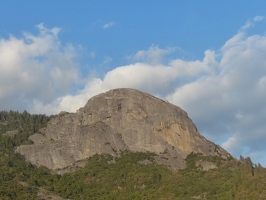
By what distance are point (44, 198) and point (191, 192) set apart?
46597 millimetres

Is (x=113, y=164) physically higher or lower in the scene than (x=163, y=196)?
higher

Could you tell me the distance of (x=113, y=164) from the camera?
19700 cm

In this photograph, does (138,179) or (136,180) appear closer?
(136,180)

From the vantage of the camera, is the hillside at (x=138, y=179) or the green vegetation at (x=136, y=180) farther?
the hillside at (x=138, y=179)

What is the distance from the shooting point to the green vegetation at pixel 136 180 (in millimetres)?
161000

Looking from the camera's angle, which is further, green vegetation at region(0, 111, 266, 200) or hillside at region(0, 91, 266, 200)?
hillside at region(0, 91, 266, 200)

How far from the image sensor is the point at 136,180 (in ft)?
587

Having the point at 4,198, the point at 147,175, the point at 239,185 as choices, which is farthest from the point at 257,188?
the point at 4,198

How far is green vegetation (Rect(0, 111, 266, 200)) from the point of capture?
6339 inches

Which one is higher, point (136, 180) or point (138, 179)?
point (138, 179)

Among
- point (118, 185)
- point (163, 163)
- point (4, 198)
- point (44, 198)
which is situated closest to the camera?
point (4, 198)

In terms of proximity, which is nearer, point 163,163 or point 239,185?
point 239,185

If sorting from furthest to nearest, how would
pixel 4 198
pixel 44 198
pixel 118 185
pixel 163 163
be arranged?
pixel 163 163, pixel 118 185, pixel 44 198, pixel 4 198

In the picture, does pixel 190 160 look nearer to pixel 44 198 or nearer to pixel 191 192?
pixel 191 192
